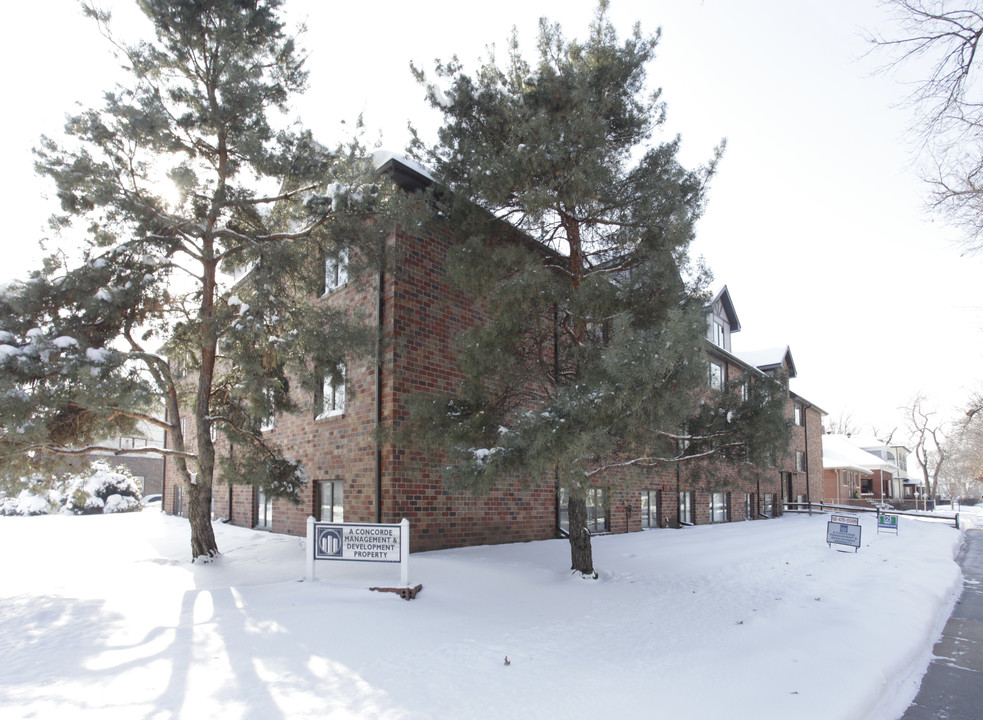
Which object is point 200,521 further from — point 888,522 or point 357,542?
point 888,522

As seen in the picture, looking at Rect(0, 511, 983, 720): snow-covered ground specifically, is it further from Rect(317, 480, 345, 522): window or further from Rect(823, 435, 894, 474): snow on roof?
Rect(823, 435, 894, 474): snow on roof

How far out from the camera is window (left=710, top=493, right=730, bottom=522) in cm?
2220

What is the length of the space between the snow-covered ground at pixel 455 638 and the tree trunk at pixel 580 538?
285 millimetres

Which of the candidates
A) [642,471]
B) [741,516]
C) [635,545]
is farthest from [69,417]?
[741,516]

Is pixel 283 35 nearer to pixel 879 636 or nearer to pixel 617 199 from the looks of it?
pixel 617 199

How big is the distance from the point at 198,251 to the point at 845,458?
48739 mm

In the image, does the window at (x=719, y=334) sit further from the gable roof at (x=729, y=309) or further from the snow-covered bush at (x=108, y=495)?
the snow-covered bush at (x=108, y=495)

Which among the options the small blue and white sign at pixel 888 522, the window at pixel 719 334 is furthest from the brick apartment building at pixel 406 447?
the window at pixel 719 334

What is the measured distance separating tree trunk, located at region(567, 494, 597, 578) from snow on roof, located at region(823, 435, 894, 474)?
40.3 metres

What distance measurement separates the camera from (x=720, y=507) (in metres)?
23.0

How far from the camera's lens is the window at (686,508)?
20219 mm

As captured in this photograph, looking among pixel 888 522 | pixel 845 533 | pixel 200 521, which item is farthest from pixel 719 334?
pixel 200 521

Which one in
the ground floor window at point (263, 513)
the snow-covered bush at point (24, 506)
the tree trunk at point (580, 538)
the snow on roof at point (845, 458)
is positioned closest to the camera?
the tree trunk at point (580, 538)

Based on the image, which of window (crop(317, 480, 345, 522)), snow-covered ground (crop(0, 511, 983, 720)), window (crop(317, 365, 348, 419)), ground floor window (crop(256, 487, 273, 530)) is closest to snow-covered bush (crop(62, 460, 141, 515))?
ground floor window (crop(256, 487, 273, 530))
